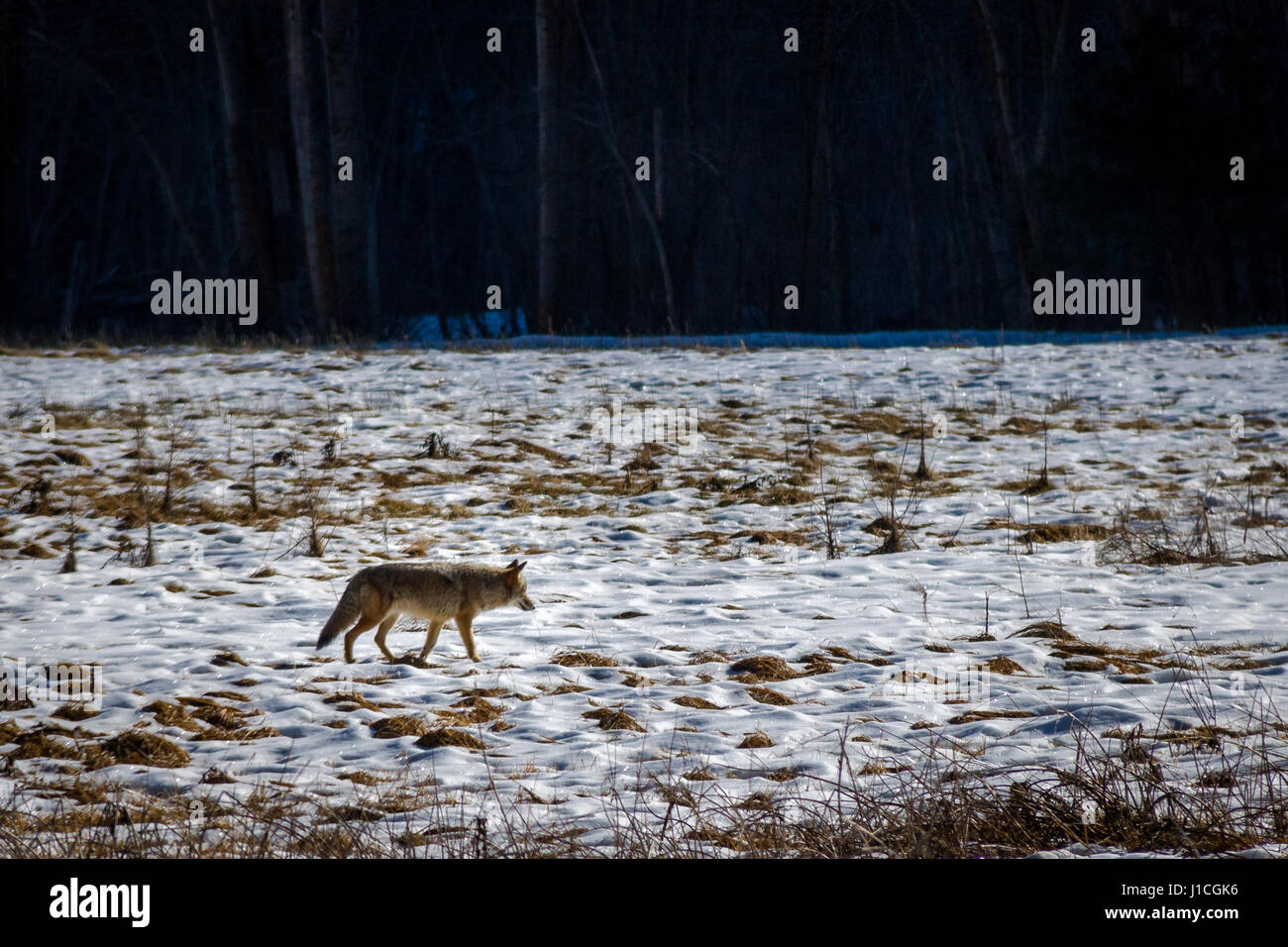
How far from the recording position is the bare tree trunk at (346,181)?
22453mm

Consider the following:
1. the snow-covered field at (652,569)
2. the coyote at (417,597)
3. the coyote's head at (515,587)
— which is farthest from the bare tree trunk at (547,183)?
the coyote at (417,597)

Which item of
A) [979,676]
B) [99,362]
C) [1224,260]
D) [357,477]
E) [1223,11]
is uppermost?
[1223,11]

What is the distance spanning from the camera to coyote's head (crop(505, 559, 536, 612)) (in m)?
6.66

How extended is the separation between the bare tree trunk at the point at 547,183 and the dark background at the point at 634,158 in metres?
0.07

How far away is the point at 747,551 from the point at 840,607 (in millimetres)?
1761

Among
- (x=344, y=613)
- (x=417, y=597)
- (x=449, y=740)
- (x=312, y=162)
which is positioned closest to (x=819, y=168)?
(x=312, y=162)

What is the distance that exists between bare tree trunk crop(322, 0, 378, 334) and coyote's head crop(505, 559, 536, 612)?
56.9 feet

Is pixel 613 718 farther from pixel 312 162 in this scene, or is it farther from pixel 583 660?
pixel 312 162

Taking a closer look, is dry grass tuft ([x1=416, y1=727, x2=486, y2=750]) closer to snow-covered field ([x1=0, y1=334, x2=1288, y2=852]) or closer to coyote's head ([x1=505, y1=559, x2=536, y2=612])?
snow-covered field ([x1=0, y1=334, x2=1288, y2=852])

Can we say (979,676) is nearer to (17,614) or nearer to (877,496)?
(877,496)

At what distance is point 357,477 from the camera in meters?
11.4

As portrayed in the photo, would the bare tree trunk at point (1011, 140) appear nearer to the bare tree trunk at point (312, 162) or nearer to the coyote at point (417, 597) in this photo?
the bare tree trunk at point (312, 162)

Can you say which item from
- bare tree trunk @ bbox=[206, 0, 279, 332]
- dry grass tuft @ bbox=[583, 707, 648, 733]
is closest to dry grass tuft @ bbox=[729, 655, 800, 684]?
dry grass tuft @ bbox=[583, 707, 648, 733]
